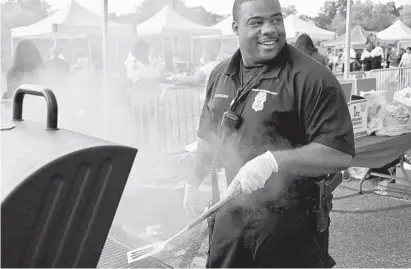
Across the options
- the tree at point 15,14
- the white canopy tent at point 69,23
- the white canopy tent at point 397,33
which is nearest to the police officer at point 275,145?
the tree at point 15,14

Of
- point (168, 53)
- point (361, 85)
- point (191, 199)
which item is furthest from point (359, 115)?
point (168, 53)

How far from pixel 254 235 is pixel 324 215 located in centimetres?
31

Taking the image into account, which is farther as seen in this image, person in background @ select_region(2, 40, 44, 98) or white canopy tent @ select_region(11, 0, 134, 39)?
white canopy tent @ select_region(11, 0, 134, 39)

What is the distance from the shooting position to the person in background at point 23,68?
471cm

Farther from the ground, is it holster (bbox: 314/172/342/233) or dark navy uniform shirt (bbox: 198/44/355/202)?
dark navy uniform shirt (bbox: 198/44/355/202)

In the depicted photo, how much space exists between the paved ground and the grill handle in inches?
→ 57.9

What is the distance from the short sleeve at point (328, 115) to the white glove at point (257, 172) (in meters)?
0.19

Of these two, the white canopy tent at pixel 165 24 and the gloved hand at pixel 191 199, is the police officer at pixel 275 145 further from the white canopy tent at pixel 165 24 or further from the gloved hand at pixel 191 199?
the white canopy tent at pixel 165 24

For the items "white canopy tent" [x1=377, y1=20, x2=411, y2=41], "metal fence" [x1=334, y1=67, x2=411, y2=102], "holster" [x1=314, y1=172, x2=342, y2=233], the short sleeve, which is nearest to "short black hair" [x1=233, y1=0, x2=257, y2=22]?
the short sleeve

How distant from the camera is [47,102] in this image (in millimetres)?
1321

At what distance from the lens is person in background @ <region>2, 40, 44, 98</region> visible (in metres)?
4.71

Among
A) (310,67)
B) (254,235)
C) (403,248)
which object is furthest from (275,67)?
(403,248)

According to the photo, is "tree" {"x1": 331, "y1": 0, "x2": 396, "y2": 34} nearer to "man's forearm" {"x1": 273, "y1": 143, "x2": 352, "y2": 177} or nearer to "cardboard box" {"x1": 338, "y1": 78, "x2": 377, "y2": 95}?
"cardboard box" {"x1": 338, "y1": 78, "x2": 377, "y2": 95}

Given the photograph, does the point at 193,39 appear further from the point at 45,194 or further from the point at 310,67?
the point at 45,194
